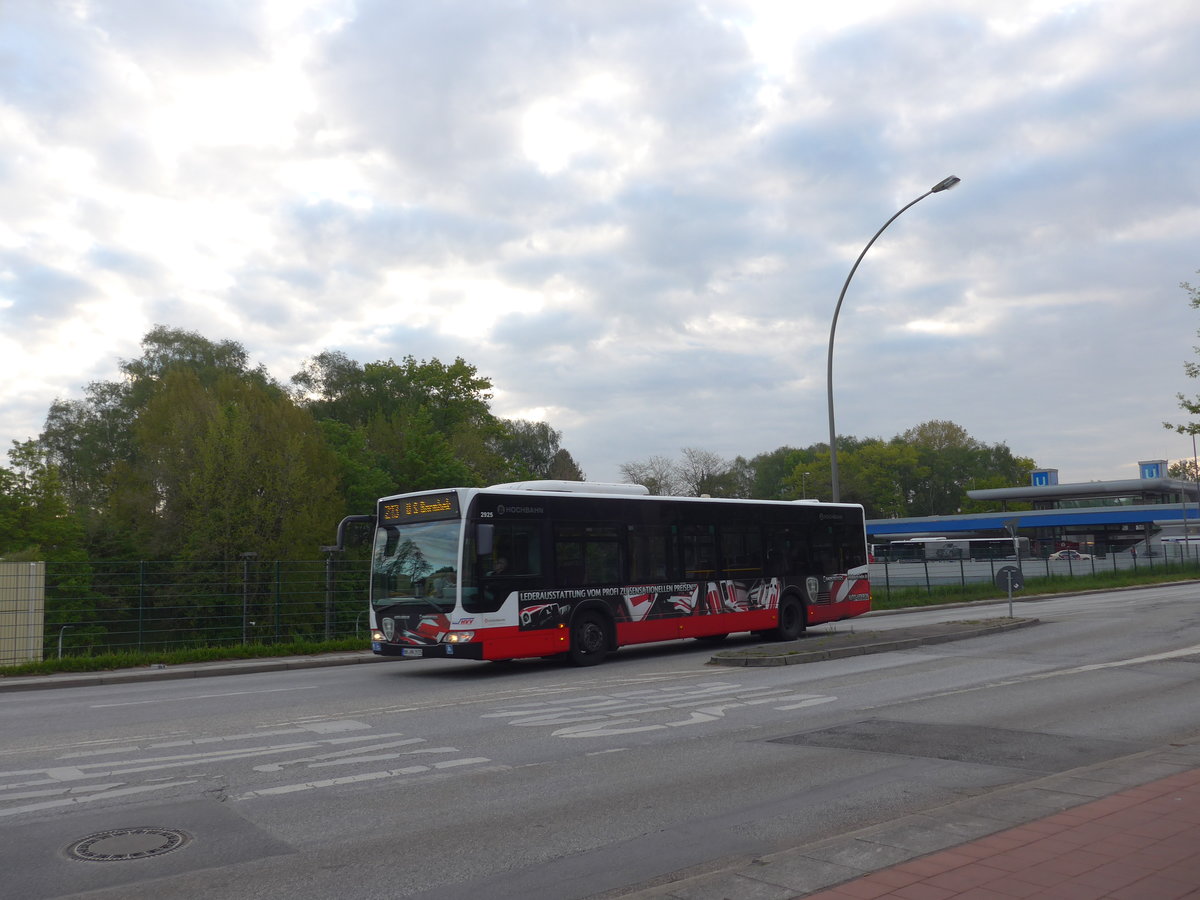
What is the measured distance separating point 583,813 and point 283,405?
4457 cm

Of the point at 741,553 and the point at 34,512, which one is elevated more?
the point at 34,512

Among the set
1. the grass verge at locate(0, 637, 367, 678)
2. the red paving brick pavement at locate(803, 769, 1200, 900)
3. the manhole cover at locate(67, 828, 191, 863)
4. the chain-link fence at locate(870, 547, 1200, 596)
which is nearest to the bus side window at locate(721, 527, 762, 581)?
the grass verge at locate(0, 637, 367, 678)

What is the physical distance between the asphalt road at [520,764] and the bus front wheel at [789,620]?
4.79m

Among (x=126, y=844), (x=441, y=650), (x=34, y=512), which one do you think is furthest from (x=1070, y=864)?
(x=34, y=512)

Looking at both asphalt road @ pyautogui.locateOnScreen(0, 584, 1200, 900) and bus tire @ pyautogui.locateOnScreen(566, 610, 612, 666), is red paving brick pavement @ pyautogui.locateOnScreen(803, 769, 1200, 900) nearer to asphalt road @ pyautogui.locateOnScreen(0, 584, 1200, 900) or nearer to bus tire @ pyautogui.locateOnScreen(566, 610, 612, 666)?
asphalt road @ pyautogui.locateOnScreen(0, 584, 1200, 900)

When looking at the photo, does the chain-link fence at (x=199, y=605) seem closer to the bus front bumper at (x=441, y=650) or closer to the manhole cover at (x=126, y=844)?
the bus front bumper at (x=441, y=650)

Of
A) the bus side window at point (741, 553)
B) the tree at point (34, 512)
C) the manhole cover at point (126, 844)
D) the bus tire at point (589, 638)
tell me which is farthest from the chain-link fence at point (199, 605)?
the tree at point (34, 512)

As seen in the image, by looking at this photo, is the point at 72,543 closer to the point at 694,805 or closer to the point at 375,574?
the point at 375,574

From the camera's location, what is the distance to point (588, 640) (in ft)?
56.5

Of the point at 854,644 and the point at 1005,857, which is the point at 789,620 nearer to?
the point at 854,644

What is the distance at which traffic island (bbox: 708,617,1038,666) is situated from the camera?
656 inches

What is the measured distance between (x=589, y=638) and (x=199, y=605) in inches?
370

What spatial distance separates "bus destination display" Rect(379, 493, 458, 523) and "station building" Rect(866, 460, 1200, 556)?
6843 centimetres

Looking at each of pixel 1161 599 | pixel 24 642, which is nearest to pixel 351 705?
pixel 24 642
